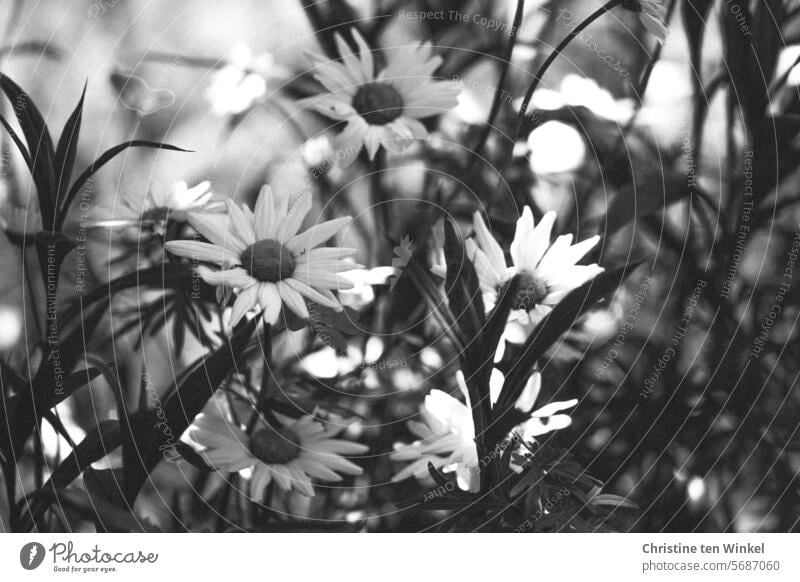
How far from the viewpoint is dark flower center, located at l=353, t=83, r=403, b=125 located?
1.18 feet

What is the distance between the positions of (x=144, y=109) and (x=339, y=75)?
0.09 metres

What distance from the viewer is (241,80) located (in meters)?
0.36

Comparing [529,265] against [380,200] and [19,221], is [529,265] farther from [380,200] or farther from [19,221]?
[19,221]

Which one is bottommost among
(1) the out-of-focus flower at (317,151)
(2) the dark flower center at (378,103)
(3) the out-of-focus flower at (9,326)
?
(3) the out-of-focus flower at (9,326)

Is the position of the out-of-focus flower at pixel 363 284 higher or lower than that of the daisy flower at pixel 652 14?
lower

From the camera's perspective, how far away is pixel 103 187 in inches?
14.1

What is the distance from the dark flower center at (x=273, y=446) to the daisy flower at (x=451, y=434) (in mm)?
48

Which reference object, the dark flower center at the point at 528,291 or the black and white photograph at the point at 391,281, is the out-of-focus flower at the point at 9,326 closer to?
the black and white photograph at the point at 391,281

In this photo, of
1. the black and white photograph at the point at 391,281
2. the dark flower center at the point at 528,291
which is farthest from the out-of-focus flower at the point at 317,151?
the dark flower center at the point at 528,291

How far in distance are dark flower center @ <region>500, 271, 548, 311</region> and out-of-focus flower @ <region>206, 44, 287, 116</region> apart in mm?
144

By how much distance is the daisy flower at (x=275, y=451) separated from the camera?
1.18 ft

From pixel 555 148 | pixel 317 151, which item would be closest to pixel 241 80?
pixel 317 151

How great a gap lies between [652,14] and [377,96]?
137 millimetres
